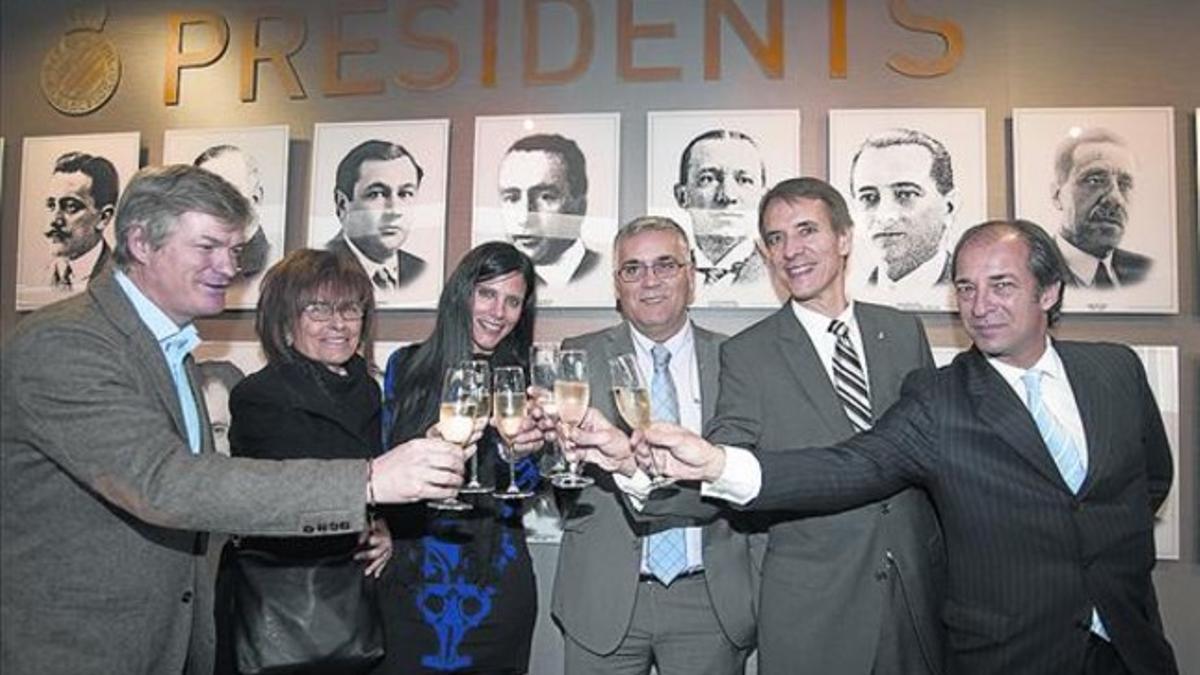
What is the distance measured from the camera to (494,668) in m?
2.63

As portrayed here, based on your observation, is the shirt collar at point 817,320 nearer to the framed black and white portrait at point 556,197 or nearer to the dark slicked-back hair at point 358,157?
the framed black and white portrait at point 556,197

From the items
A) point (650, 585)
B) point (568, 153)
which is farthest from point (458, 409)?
point (568, 153)

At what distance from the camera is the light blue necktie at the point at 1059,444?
2.23m

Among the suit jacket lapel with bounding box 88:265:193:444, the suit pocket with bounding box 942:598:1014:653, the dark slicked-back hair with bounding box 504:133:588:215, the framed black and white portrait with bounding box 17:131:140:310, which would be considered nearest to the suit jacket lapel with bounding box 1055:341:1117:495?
the suit pocket with bounding box 942:598:1014:653

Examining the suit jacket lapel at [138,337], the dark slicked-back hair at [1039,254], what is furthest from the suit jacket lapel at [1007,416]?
the suit jacket lapel at [138,337]

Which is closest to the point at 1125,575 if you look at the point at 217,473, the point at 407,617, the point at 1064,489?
the point at 1064,489

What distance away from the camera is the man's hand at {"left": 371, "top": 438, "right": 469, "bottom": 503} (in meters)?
1.79

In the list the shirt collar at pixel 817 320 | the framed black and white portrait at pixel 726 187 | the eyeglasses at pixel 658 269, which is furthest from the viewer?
the framed black and white portrait at pixel 726 187

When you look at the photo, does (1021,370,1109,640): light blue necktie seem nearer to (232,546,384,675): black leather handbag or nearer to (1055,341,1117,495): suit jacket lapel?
(1055,341,1117,495): suit jacket lapel

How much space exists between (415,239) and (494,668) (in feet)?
6.38

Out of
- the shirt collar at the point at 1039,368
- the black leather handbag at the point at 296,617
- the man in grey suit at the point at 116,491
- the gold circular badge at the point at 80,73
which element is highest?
the gold circular badge at the point at 80,73

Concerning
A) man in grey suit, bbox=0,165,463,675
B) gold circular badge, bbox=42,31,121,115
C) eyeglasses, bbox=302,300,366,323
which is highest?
gold circular badge, bbox=42,31,121,115

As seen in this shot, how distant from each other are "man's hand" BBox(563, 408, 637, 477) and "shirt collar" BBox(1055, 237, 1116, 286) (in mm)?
2252

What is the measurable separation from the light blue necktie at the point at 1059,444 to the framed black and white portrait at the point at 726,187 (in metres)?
1.37
